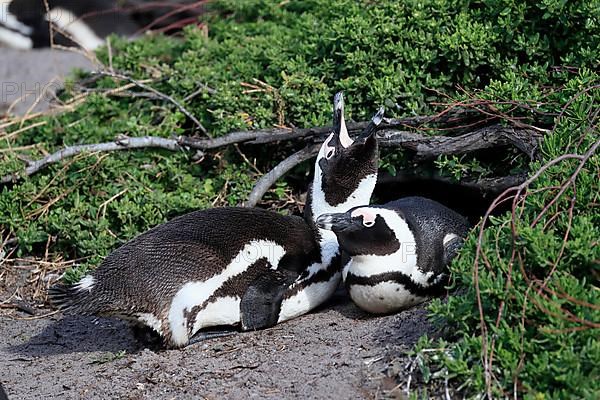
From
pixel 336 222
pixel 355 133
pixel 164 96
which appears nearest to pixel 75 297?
pixel 336 222

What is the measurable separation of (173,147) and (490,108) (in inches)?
72.5

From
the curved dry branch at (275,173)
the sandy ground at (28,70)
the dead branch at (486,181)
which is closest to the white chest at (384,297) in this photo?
the dead branch at (486,181)

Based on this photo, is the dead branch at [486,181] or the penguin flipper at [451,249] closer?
the penguin flipper at [451,249]

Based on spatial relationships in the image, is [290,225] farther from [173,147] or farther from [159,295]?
[173,147]

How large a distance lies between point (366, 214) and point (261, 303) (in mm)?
625

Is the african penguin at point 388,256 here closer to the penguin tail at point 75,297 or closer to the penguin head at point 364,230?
the penguin head at point 364,230

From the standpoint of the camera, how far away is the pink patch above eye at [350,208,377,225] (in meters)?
4.04

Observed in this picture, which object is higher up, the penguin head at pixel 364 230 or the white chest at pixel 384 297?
the penguin head at pixel 364 230

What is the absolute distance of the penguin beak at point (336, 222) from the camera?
4.05m

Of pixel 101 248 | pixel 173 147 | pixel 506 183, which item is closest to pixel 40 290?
pixel 101 248

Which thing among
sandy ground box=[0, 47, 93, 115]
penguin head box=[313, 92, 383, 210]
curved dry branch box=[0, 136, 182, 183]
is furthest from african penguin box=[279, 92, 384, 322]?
sandy ground box=[0, 47, 93, 115]

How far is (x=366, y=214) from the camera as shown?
4055 mm

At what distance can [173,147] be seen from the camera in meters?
5.37

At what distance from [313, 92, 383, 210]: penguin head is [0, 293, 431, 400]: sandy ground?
52 centimetres
